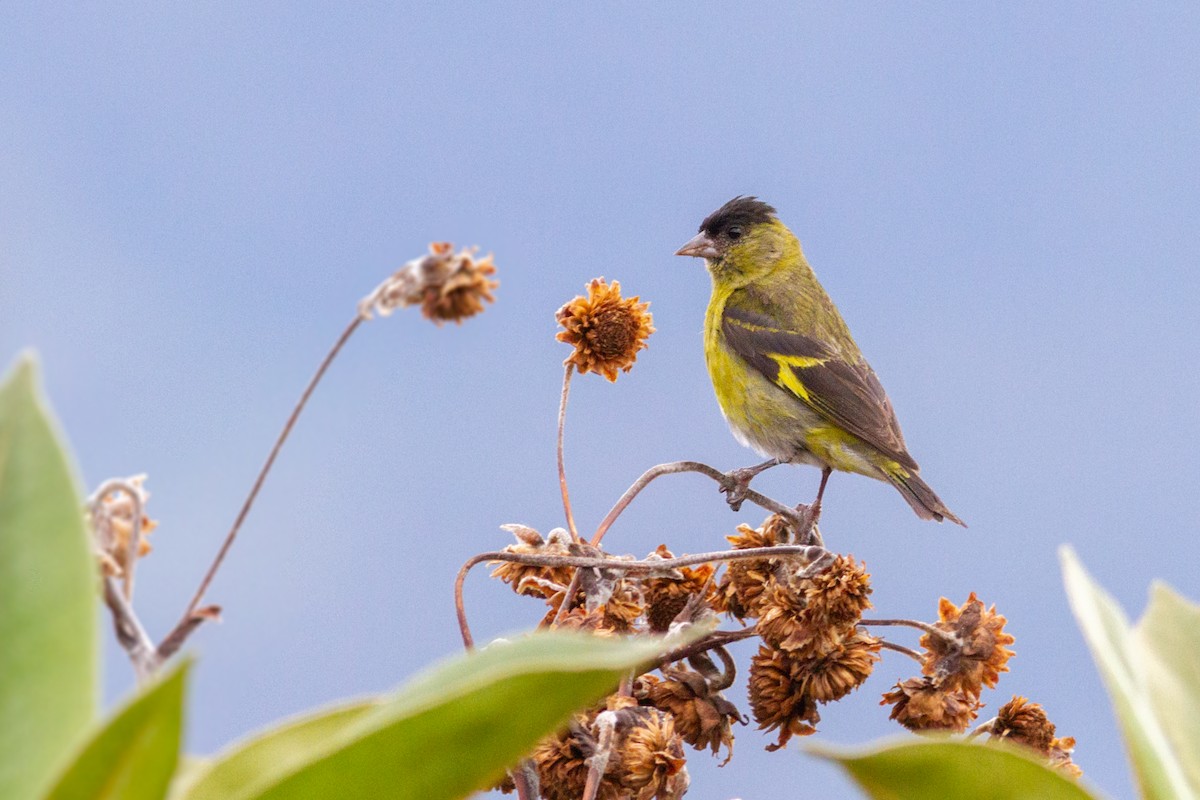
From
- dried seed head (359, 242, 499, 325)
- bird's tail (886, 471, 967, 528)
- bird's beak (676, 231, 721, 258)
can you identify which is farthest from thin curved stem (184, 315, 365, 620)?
bird's beak (676, 231, 721, 258)

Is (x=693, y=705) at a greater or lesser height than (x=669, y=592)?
lesser

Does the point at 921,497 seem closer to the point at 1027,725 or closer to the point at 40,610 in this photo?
the point at 1027,725

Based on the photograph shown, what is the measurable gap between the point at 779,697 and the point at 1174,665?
0.70 meters

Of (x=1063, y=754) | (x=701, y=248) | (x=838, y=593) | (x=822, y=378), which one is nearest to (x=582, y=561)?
(x=838, y=593)

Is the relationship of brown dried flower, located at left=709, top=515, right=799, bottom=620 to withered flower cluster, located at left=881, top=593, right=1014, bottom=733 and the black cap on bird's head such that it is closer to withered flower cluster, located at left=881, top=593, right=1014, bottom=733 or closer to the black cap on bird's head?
withered flower cluster, located at left=881, top=593, right=1014, bottom=733

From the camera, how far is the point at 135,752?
0.65 m

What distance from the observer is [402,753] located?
708 millimetres

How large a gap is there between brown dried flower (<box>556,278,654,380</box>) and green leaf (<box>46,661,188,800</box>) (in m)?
1.14

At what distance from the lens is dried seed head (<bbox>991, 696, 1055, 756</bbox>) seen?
1.54m

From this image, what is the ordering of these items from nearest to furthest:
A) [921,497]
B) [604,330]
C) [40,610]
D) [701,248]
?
[40,610] → [604,330] → [921,497] → [701,248]

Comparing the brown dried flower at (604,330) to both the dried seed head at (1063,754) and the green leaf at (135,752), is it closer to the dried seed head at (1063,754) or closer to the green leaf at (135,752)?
the dried seed head at (1063,754)

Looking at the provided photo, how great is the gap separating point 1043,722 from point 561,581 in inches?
23.8

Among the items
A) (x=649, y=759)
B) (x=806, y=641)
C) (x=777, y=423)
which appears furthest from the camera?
(x=777, y=423)

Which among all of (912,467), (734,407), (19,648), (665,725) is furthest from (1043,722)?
(734,407)
